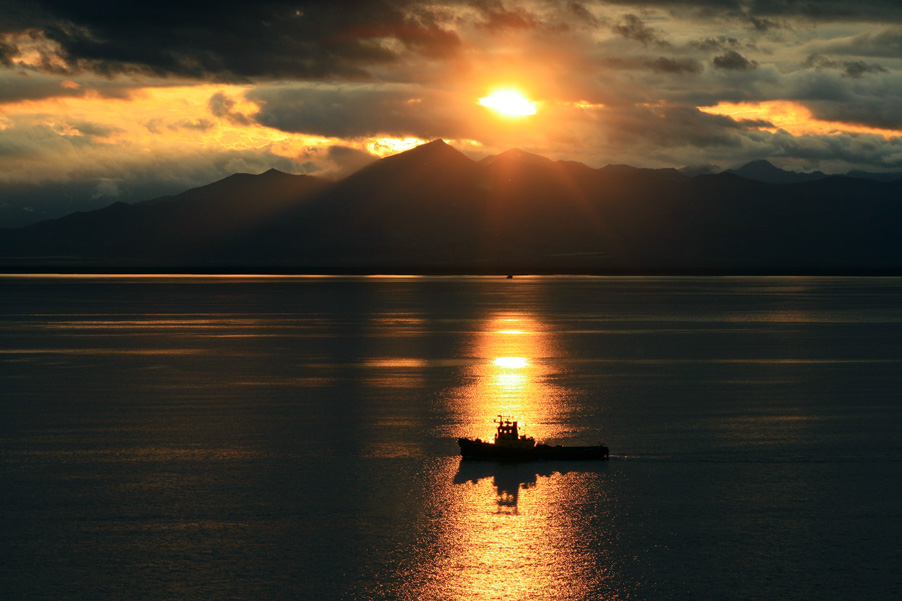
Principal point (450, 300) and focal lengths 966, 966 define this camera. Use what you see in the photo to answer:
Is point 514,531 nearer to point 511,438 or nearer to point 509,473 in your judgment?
point 509,473

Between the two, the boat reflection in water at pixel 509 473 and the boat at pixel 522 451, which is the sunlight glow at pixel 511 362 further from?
the boat reflection in water at pixel 509 473

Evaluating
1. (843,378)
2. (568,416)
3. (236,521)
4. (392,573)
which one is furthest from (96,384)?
(843,378)

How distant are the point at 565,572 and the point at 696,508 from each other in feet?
27.5

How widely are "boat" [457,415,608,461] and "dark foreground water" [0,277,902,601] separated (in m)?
0.89

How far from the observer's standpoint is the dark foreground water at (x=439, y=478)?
1060 inches

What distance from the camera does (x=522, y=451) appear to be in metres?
41.9

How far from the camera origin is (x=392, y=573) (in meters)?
27.0

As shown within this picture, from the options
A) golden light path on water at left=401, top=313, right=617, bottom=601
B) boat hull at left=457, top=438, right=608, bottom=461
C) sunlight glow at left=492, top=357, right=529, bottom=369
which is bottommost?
golden light path on water at left=401, top=313, right=617, bottom=601

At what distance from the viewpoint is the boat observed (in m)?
41.4

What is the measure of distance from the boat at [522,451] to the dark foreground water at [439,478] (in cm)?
89

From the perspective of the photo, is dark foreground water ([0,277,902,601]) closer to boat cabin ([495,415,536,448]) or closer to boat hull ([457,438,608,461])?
boat hull ([457,438,608,461])

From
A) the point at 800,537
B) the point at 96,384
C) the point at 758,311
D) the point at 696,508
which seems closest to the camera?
the point at 800,537

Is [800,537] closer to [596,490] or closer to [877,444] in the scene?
[596,490]

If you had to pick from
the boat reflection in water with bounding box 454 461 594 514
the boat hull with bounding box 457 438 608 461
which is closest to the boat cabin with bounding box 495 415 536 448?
the boat hull with bounding box 457 438 608 461
